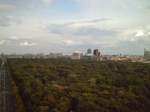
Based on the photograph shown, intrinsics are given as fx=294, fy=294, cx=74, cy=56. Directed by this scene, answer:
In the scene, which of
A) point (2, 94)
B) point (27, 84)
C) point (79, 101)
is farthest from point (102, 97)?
point (2, 94)

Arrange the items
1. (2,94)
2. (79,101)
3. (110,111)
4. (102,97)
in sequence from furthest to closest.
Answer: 1. (2,94)
2. (102,97)
3. (79,101)
4. (110,111)

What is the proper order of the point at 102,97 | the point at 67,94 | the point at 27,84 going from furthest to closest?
the point at 27,84, the point at 67,94, the point at 102,97

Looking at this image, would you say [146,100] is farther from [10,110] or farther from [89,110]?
[10,110]

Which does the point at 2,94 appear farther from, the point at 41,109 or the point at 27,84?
the point at 41,109

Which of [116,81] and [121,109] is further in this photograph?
[116,81]

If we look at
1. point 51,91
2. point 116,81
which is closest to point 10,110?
point 51,91

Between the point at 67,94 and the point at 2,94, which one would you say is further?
the point at 2,94

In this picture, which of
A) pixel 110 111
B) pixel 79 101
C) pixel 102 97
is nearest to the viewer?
pixel 110 111

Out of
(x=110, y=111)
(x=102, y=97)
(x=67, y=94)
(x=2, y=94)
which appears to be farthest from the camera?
(x=2, y=94)
